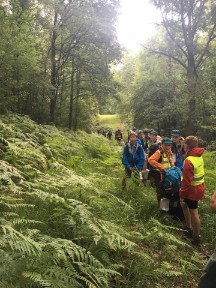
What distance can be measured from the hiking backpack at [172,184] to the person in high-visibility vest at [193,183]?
80 centimetres

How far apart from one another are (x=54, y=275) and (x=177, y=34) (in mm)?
23324

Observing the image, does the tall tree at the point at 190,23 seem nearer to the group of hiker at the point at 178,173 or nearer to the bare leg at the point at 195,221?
the group of hiker at the point at 178,173

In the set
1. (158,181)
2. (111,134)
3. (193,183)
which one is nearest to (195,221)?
(193,183)

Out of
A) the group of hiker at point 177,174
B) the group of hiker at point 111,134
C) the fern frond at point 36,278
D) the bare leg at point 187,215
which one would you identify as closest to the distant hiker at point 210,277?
the group of hiker at point 177,174

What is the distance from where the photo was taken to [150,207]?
7.27 metres

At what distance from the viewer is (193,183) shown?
5.90m

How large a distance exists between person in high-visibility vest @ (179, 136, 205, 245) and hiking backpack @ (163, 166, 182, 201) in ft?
2.63

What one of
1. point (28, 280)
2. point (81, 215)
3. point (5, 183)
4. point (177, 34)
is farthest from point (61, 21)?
point (28, 280)

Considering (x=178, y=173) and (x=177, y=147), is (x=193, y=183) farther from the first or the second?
(x=177, y=147)

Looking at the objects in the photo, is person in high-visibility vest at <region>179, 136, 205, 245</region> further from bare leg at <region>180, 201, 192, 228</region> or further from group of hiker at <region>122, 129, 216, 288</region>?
bare leg at <region>180, 201, 192, 228</region>

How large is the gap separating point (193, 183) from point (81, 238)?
259cm

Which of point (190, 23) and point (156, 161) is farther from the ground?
point (190, 23)

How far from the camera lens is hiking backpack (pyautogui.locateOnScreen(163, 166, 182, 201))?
6.99 m

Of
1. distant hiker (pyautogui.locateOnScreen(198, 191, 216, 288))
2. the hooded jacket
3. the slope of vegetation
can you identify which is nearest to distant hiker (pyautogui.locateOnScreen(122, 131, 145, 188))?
the slope of vegetation
